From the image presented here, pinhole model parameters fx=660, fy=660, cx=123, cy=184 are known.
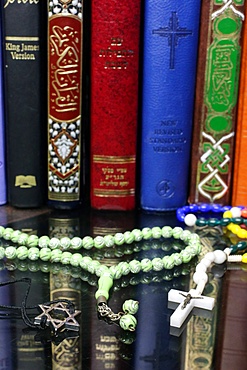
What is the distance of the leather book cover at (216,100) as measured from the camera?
1004 millimetres

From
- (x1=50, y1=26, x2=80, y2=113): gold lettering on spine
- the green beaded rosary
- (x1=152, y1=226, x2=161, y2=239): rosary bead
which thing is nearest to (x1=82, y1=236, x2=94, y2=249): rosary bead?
the green beaded rosary

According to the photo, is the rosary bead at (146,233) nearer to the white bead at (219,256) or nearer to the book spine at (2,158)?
the white bead at (219,256)

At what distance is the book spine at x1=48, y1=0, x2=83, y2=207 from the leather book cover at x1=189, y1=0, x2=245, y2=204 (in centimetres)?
19

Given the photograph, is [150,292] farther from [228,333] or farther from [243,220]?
[243,220]

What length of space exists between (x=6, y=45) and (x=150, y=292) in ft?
1.49

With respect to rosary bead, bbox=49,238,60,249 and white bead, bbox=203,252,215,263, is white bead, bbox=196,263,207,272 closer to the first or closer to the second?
white bead, bbox=203,252,215,263

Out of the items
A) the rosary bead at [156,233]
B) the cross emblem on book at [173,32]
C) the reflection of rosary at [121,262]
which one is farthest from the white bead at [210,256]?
the cross emblem on book at [173,32]

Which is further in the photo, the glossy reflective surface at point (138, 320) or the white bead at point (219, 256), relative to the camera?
the white bead at point (219, 256)

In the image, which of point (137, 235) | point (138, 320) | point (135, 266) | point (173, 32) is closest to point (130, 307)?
point (138, 320)

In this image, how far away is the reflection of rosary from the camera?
0.79 m

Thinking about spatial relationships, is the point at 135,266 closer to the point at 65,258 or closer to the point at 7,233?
the point at 65,258

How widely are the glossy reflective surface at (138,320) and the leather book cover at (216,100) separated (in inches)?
4.1

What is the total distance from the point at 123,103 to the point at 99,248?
238 mm

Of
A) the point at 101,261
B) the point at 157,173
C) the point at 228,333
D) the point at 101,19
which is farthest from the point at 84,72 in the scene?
the point at 228,333
